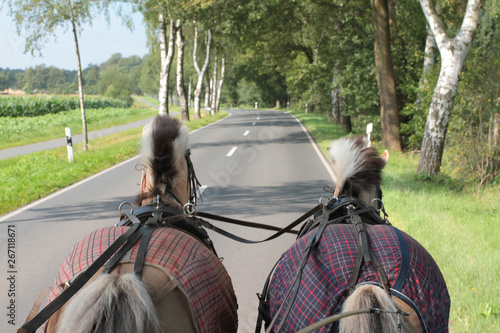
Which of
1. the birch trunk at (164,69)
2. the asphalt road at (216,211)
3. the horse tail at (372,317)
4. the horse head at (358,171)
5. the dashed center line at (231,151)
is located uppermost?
the birch trunk at (164,69)

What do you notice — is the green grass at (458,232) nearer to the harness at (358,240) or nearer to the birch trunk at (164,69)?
the harness at (358,240)

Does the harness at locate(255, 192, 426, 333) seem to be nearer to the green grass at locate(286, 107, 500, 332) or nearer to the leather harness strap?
the leather harness strap

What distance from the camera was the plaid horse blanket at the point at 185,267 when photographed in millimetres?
2146

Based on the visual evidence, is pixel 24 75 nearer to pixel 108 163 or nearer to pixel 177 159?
pixel 108 163

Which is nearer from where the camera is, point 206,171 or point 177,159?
point 177,159

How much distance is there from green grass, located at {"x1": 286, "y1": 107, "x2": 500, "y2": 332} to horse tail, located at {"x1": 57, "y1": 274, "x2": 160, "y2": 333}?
3.06 metres

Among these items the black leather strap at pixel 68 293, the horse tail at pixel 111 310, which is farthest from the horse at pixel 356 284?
the black leather strap at pixel 68 293

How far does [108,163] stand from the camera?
13625mm

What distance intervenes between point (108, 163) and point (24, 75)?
76.2 m

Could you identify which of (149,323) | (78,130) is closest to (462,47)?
(149,323)

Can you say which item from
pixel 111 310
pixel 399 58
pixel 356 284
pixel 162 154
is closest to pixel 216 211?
pixel 162 154

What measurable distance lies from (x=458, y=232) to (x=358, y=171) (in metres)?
4.09

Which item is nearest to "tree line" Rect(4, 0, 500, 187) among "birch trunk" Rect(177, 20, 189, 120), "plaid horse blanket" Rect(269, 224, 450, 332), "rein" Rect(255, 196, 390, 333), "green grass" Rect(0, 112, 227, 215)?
"green grass" Rect(0, 112, 227, 215)

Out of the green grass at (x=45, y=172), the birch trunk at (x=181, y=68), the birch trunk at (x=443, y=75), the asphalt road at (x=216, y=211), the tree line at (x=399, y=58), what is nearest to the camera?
the asphalt road at (x=216, y=211)
